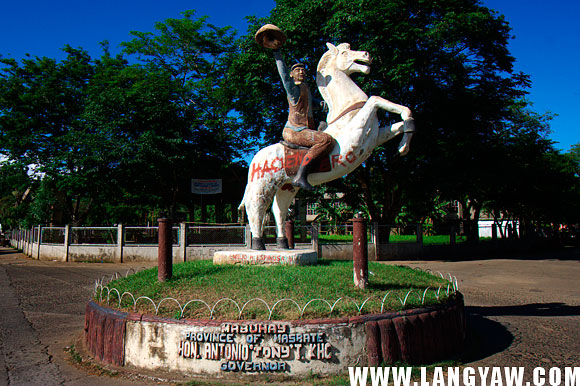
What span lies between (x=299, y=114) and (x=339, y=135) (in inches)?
33.3

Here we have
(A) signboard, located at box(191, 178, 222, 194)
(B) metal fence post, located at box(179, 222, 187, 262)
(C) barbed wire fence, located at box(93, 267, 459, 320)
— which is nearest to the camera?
(C) barbed wire fence, located at box(93, 267, 459, 320)

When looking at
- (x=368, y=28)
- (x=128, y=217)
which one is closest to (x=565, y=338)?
(x=368, y=28)

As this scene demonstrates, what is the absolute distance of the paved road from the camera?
514 cm

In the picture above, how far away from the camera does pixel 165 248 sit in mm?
6062

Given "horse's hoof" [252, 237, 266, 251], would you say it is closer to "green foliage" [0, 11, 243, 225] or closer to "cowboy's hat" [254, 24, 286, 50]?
"cowboy's hat" [254, 24, 286, 50]

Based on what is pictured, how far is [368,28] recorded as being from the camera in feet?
51.2

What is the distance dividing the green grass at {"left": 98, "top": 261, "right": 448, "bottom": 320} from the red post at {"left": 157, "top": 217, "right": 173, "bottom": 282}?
0.52 ft

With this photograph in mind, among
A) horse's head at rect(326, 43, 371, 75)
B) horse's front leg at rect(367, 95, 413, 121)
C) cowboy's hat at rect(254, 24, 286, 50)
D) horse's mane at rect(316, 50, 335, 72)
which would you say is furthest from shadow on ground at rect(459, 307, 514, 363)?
cowboy's hat at rect(254, 24, 286, 50)

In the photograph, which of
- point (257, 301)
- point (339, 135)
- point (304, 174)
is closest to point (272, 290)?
point (257, 301)

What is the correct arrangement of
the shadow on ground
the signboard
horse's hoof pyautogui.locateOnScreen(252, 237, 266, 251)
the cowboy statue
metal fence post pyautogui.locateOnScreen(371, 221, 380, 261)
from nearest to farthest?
the shadow on ground → the cowboy statue → horse's hoof pyautogui.locateOnScreen(252, 237, 266, 251) → metal fence post pyautogui.locateOnScreen(371, 221, 380, 261) → the signboard

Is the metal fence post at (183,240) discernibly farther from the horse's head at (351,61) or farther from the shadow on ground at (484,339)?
the shadow on ground at (484,339)

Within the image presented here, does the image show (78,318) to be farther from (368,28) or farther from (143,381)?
(368,28)

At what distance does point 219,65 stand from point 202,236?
452 inches

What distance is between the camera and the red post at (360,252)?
5.63 m
